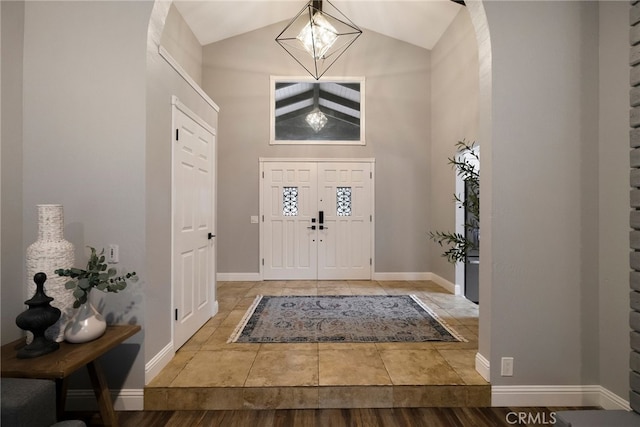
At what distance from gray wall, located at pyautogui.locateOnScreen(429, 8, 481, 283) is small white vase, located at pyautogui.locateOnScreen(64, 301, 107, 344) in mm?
4118

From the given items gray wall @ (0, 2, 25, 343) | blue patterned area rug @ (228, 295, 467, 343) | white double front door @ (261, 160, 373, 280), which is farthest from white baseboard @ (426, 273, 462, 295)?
gray wall @ (0, 2, 25, 343)

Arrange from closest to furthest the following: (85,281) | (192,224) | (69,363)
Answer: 1. (69,363)
2. (85,281)
3. (192,224)

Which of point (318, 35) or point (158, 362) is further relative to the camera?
point (318, 35)

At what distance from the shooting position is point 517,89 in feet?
7.00

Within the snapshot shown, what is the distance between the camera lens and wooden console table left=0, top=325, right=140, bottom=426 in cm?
144

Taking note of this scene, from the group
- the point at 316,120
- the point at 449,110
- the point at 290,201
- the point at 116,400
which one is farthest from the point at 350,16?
the point at 116,400

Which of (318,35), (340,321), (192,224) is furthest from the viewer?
(318,35)

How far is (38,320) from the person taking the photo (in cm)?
155

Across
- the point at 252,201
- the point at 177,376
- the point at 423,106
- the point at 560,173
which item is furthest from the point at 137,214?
the point at 423,106

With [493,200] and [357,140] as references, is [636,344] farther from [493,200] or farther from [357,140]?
[357,140]

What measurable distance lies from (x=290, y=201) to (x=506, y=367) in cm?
402

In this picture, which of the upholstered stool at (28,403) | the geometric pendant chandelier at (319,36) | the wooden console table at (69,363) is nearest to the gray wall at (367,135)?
the geometric pendant chandelier at (319,36)

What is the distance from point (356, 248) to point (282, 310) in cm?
215

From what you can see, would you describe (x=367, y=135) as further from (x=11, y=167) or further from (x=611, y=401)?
(x=11, y=167)
